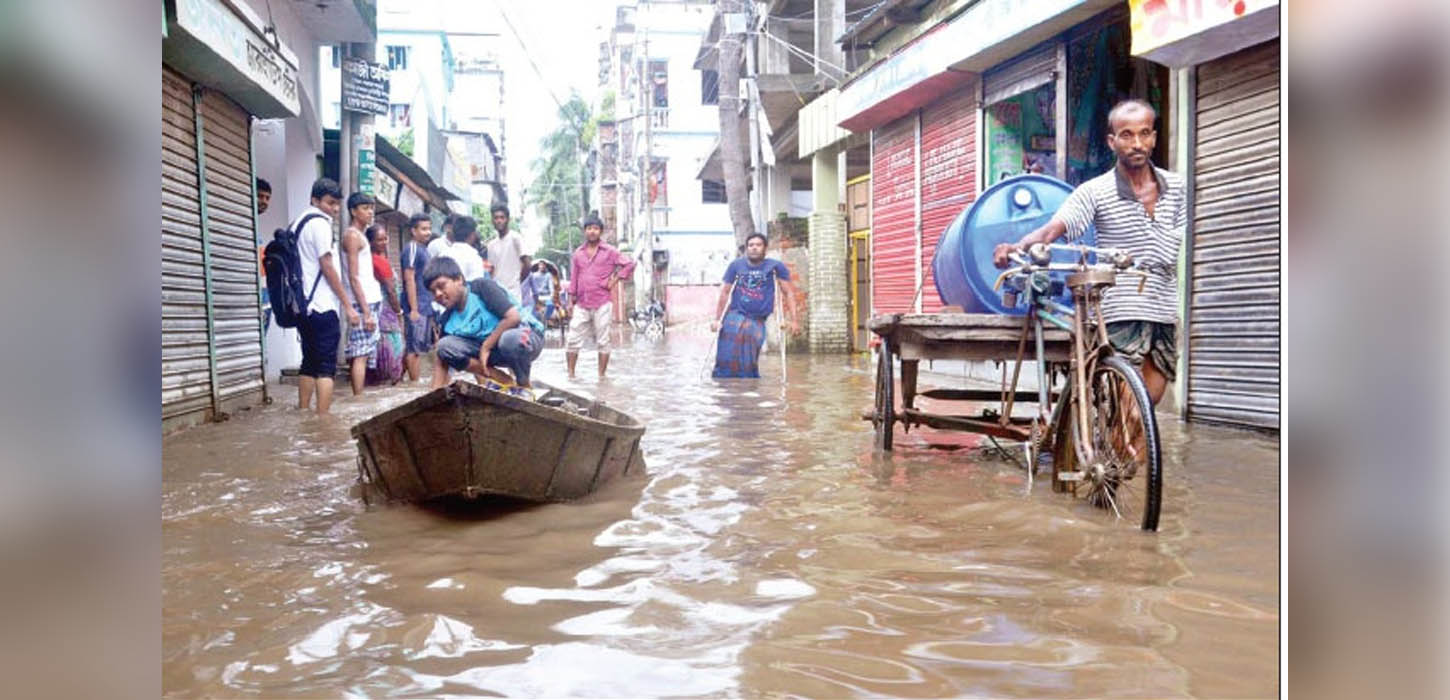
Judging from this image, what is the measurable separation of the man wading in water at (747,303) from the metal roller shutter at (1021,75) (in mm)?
2664

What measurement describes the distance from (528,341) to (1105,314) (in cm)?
280

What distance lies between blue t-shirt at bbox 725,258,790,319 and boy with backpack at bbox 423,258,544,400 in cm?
410

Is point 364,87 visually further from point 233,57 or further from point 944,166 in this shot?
point 944,166

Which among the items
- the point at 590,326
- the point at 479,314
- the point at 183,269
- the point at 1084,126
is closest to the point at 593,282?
the point at 590,326

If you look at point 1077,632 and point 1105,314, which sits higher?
point 1105,314

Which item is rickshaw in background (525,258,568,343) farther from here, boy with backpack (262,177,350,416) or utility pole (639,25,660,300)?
utility pole (639,25,660,300)

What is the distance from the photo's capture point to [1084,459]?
3.41m

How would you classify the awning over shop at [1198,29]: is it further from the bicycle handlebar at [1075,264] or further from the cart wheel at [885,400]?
the cart wheel at [885,400]

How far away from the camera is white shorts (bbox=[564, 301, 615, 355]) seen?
959 centimetres

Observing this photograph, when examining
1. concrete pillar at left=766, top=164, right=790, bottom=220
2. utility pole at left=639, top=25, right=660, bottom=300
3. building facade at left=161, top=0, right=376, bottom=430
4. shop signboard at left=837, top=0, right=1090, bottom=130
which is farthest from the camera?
utility pole at left=639, top=25, right=660, bottom=300

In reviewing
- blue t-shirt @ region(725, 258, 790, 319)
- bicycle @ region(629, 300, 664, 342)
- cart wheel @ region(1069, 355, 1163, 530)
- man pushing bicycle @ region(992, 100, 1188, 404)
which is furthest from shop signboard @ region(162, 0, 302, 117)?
bicycle @ region(629, 300, 664, 342)
